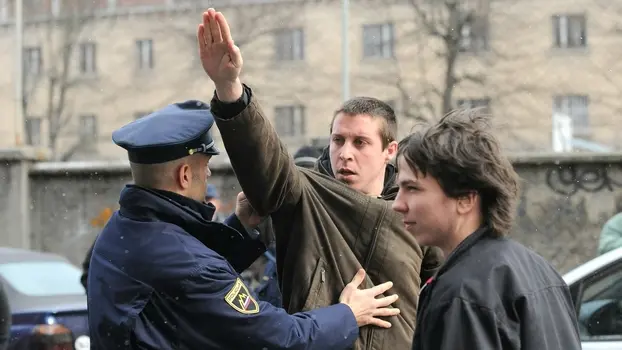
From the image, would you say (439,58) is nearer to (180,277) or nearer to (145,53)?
(145,53)

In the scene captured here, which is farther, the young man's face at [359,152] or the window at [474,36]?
the window at [474,36]

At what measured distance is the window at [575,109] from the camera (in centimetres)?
2025

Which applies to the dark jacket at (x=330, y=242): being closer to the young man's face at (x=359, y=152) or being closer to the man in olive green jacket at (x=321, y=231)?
the man in olive green jacket at (x=321, y=231)

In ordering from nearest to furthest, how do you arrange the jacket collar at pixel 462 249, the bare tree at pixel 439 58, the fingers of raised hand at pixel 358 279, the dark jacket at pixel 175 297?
the jacket collar at pixel 462 249 < the dark jacket at pixel 175 297 < the fingers of raised hand at pixel 358 279 < the bare tree at pixel 439 58

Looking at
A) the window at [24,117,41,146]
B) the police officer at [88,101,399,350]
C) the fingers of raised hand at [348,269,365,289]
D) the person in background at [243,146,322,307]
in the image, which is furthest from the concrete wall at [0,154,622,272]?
the police officer at [88,101,399,350]

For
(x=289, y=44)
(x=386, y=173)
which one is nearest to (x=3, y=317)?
(x=386, y=173)

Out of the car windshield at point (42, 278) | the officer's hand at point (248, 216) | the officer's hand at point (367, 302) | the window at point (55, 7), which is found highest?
the window at point (55, 7)

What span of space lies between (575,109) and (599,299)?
655 inches

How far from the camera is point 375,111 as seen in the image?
3.38 m

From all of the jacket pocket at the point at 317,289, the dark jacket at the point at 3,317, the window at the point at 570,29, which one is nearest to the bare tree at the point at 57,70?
the window at the point at 570,29

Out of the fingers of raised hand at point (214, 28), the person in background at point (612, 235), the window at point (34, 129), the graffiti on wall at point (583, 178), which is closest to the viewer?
the fingers of raised hand at point (214, 28)

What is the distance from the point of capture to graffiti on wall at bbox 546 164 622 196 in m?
13.0

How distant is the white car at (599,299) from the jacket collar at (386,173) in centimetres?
195

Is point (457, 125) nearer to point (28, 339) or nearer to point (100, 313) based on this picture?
point (100, 313)
